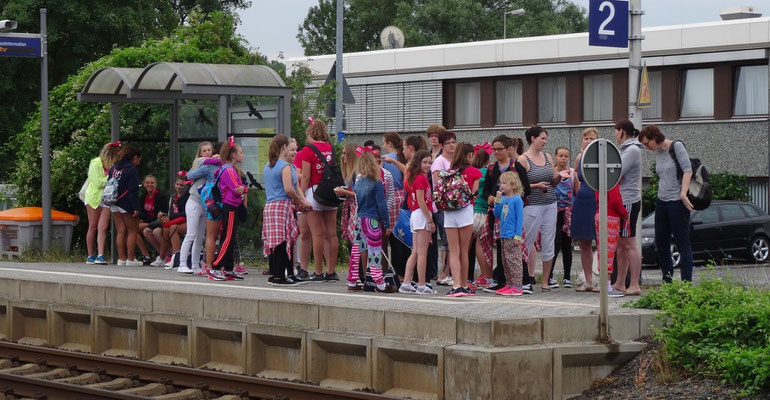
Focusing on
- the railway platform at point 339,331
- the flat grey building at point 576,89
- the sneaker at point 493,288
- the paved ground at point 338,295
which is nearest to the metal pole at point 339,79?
the flat grey building at point 576,89

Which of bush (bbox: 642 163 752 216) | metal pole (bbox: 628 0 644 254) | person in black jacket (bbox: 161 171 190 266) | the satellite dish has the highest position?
the satellite dish

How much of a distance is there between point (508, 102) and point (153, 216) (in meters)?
20.0

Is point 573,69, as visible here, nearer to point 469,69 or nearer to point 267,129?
point 469,69

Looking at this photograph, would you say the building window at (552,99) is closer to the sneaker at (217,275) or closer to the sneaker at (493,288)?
the sneaker at (217,275)

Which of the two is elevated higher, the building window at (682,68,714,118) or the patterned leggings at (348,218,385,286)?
the building window at (682,68,714,118)

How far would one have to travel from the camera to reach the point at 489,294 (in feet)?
48.4

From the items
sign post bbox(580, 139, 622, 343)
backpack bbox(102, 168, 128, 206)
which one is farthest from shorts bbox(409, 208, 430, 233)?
backpack bbox(102, 168, 128, 206)

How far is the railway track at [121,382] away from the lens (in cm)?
1203

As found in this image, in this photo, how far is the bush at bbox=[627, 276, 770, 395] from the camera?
10.4 metres

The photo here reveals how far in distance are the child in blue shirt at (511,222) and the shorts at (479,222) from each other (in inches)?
21.1

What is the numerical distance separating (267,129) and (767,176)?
56.7 ft

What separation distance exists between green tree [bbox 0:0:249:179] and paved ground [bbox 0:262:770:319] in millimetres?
24117

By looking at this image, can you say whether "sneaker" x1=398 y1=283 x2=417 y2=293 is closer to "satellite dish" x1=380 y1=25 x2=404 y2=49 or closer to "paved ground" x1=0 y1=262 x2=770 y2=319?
"paved ground" x1=0 y1=262 x2=770 y2=319

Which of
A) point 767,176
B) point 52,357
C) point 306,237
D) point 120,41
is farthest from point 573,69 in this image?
point 52,357
